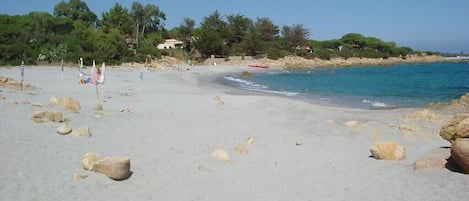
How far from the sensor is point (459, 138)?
7.39 m

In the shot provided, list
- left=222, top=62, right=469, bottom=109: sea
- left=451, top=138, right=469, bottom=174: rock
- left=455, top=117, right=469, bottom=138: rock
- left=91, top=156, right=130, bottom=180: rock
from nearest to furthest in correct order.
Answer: left=91, top=156, right=130, bottom=180: rock
left=451, top=138, right=469, bottom=174: rock
left=455, top=117, right=469, bottom=138: rock
left=222, top=62, right=469, bottom=109: sea

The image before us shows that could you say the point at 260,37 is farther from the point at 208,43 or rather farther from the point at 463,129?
the point at 463,129

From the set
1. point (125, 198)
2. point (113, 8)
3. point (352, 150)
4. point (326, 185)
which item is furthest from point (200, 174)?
point (113, 8)

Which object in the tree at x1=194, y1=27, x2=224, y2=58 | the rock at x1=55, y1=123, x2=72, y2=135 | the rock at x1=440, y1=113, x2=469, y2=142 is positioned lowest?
the rock at x1=55, y1=123, x2=72, y2=135

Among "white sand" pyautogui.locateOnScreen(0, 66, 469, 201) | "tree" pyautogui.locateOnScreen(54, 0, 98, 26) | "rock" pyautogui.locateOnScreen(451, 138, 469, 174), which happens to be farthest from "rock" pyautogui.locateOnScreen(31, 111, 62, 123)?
"tree" pyautogui.locateOnScreen(54, 0, 98, 26)

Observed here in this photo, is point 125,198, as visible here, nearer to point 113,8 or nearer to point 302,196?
point 302,196

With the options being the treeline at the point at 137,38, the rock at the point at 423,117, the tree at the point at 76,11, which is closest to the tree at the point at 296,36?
the treeline at the point at 137,38

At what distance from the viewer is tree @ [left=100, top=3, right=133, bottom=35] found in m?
74.7

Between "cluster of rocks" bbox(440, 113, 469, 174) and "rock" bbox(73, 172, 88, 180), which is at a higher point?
"cluster of rocks" bbox(440, 113, 469, 174)

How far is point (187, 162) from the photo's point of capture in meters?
8.08

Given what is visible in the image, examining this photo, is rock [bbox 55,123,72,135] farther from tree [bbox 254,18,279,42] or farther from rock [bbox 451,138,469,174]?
tree [bbox 254,18,279,42]

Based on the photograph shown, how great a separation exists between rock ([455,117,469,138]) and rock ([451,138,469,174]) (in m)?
0.71

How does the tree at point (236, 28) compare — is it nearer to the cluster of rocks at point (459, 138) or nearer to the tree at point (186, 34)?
the tree at point (186, 34)

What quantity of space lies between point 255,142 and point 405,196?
4.26m
